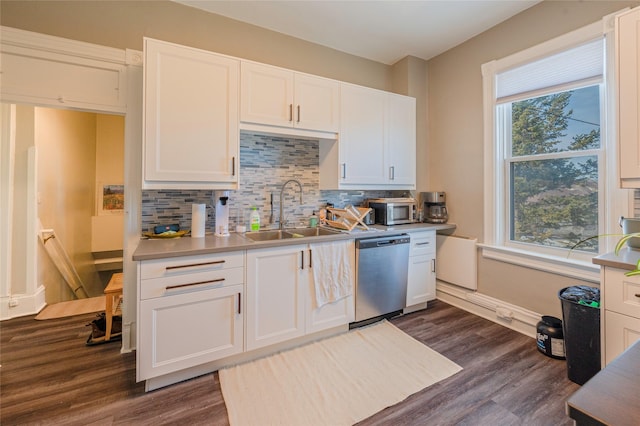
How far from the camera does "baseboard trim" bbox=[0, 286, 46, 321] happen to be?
271 centimetres

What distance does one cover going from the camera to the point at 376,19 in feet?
8.75

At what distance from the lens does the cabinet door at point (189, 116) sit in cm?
199

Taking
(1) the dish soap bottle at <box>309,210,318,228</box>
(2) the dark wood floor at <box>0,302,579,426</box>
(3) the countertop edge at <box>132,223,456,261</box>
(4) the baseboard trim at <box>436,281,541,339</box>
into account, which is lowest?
(2) the dark wood floor at <box>0,302,579,426</box>

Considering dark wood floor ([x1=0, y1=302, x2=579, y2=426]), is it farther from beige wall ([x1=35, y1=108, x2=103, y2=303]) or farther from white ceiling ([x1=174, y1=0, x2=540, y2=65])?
white ceiling ([x1=174, y1=0, x2=540, y2=65])

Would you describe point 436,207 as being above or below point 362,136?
below

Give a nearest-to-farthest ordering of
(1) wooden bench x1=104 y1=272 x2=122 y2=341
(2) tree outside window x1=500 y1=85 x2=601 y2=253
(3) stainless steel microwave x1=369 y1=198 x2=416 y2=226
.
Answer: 1. (2) tree outside window x1=500 y1=85 x2=601 y2=253
2. (1) wooden bench x1=104 y1=272 x2=122 y2=341
3. (3) stainless steel microwave x1=369 y1=198 x2=416 y2=226

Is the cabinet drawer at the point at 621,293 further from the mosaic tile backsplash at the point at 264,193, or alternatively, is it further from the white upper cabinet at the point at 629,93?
the mosaic tile backsplash at the point at 264,193

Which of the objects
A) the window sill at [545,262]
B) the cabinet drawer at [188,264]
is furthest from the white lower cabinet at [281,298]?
the window sill at [545,262]

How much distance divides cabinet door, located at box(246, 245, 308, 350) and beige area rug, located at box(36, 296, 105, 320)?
2134 millimetres

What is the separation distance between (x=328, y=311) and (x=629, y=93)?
2529mm

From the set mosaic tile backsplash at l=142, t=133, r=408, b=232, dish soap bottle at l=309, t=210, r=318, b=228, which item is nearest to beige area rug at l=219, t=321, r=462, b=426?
dish soap bottle at l=309, t=210, r=318, b=228

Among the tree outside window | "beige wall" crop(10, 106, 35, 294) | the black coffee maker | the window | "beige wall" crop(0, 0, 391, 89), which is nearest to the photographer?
"beige wall" crop(0, 0, 391, 89)

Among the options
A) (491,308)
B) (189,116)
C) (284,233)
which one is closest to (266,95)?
(189,116)

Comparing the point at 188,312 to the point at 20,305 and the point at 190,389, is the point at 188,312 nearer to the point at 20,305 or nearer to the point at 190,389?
the point at 190,389
